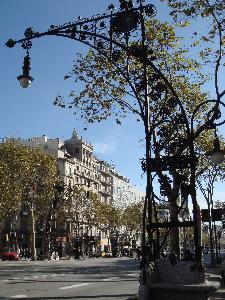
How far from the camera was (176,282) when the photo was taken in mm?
7883

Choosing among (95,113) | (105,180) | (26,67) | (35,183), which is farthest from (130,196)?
(26,67)

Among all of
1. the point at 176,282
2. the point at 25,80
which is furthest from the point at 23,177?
the point at 176,282

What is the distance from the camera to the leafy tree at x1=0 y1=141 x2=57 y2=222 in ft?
162

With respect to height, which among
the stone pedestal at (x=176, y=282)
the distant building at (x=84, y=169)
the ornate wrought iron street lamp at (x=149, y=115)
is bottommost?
the stone pedestal at (x=176, y=282)

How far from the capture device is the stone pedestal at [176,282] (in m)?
7.20

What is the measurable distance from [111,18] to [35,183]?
4744 cm

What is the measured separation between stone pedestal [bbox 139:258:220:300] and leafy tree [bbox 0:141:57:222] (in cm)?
4097

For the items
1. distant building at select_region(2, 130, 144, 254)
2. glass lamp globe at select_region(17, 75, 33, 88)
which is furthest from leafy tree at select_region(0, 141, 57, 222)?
glass lamp globe at select_region(17, 75, 33, 88)

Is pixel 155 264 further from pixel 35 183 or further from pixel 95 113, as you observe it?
pixel 35 183

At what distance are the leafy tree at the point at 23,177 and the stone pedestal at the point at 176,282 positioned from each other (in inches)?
1613

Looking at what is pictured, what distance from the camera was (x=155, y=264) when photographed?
835cm

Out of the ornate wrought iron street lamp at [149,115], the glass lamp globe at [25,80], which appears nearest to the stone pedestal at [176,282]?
the ornate wrought iron street lamp at [149,115]

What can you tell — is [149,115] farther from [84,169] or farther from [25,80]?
[84,169]

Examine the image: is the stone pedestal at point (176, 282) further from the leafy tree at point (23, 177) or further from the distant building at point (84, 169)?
the distant building at point (84, 169)
